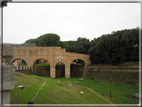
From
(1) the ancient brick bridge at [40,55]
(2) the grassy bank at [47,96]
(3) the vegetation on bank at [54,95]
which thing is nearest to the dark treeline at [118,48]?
(1) the ancient brick bridge at [40,55]

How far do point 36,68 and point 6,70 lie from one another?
2886 centimetres

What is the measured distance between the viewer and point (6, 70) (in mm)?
3697

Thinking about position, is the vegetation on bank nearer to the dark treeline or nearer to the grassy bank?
the grassy bank

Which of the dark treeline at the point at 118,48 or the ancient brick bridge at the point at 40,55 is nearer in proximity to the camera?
the dark treeline at the point at 118,48

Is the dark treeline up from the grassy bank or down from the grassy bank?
up

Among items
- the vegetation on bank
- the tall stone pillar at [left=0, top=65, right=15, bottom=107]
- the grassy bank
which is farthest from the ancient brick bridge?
the tall stone pillar at [left=0, top=65, right=15, bottom=107]

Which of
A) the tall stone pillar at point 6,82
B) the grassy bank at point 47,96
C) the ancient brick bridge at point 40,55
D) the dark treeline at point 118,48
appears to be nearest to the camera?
the tall stone pillar at point 6,82

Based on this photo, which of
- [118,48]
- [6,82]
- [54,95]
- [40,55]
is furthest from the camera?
[40,55]

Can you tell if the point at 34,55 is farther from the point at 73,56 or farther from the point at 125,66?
the point at 125,66

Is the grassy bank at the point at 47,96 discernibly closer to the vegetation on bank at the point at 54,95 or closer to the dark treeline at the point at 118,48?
Answer: the vegetation on bank at the point at 54,95

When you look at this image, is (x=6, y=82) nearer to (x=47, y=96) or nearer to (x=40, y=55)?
(x=47, y=96)

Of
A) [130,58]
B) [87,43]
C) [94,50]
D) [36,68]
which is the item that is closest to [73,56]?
[94,50]

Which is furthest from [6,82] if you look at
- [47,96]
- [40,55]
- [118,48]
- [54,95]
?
[40,55]

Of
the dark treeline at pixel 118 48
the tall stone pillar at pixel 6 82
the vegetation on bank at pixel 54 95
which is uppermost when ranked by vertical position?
the dark treeline at pixel 118 48
